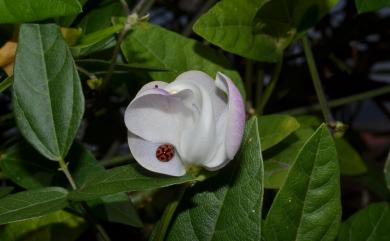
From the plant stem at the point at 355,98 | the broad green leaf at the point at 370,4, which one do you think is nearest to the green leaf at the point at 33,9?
the broad green leaf at the point at 370,4

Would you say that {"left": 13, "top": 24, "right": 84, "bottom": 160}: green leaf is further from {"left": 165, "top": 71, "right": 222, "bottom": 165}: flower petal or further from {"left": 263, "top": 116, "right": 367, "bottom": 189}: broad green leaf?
{"left": 263, "top": 116, "right": 367, "bottom": 189}: broad green leaf

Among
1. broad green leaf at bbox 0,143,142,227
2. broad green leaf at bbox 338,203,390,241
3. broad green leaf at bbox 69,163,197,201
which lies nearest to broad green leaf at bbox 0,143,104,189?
broad green leaf at bbox 0,143,142,227

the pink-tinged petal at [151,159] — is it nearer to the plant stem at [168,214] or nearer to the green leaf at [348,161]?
the plant stem at [168,214]

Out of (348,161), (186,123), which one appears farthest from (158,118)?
(348,161)

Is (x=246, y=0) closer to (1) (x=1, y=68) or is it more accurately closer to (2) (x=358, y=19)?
(1) (x=1, y=68)

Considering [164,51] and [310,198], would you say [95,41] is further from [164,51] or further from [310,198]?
[310,198]

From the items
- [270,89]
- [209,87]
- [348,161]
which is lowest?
[348,161]
